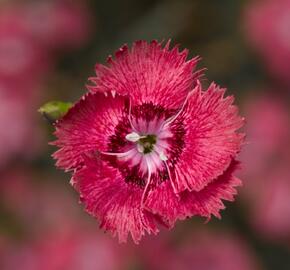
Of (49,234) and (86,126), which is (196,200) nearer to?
(86,126)

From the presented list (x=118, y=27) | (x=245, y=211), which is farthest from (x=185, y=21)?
(x=245, y=211)

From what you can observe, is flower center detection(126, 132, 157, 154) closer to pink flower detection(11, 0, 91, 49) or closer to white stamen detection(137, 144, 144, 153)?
white stamen detection(137, 144, 144, 153)

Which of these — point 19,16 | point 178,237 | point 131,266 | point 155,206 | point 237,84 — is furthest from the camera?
point 237,84

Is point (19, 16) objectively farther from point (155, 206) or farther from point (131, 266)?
point (155, 206)

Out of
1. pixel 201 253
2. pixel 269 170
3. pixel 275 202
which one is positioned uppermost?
pixel 269 170

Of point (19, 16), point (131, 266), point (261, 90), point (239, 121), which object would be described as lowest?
point (131, 266)

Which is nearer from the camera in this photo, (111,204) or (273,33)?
(111,204)

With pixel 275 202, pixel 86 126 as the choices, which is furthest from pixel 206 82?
pixel 86 126

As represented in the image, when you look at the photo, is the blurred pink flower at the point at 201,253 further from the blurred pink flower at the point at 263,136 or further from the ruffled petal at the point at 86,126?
the ruffled petal at the point at 86,126
